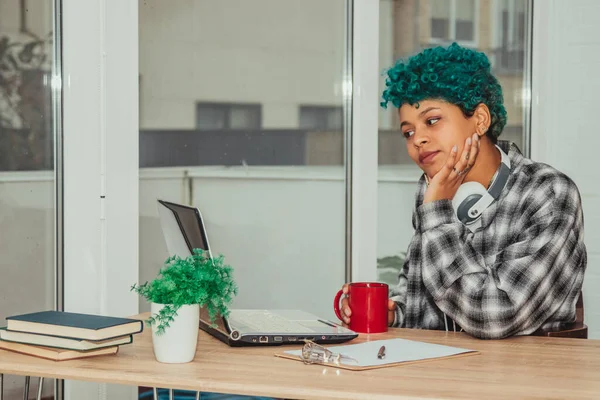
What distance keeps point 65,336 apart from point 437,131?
1.06 metres

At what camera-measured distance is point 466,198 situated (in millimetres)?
2064

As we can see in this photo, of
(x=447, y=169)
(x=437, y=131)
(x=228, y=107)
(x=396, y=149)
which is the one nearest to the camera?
(x=447, y=169)

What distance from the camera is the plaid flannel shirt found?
176 cm

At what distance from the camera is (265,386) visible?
1301 millimetres

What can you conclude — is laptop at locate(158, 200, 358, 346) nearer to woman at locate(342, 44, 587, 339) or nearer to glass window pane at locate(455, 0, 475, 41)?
woman at locate(342, 44, 587, 339)

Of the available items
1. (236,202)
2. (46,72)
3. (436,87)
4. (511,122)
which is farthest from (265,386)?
(511,122)

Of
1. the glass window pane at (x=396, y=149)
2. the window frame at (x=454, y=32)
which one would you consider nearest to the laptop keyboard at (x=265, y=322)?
the glass window pane at (x=396, y=149)

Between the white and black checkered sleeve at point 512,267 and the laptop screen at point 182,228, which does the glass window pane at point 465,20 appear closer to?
the white and black checkered sleeve at point 512,267

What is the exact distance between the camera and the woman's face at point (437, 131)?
2066mm

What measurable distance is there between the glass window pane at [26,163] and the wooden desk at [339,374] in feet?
1.95

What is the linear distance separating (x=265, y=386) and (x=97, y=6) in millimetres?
1287

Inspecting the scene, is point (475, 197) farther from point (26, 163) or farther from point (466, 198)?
point (26, 163)

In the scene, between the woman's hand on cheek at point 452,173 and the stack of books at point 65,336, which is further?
the woman's hand on cheek at point 452,173

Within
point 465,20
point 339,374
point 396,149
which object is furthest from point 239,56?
point 339,374
